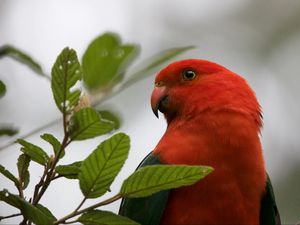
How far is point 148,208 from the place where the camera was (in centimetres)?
421

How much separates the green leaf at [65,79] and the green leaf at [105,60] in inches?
20.4

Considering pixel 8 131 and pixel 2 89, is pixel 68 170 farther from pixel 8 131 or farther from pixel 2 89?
pixel 2 89

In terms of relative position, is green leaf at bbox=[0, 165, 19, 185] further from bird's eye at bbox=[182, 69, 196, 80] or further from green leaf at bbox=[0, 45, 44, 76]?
bird's eye at bbox=[182, 69, 196, 80]

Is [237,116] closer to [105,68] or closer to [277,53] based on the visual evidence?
[105,68]

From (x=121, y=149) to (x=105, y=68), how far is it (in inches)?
28.5

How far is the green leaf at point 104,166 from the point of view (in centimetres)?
275

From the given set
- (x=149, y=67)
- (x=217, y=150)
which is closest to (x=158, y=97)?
(x=217, y=150)

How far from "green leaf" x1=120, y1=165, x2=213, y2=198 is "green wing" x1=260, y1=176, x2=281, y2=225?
5.65ft

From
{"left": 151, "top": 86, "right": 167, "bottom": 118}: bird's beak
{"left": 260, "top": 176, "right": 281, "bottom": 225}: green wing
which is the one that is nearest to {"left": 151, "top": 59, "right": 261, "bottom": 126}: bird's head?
{"left": 151, "top": 86, "right": 167, "bottom": 118}: bird's beak

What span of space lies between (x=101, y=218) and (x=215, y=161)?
1.51m

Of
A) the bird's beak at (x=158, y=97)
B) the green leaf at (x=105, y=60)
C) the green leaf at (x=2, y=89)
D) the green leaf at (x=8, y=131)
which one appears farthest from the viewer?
the bird's beak at (x=158, y=97)

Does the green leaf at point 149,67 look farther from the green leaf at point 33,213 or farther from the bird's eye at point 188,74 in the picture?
the bird's eye at point 188,74

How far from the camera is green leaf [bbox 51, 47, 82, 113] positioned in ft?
9.25

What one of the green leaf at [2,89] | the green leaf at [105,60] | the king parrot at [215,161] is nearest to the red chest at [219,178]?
the king parrot at [215,161]
